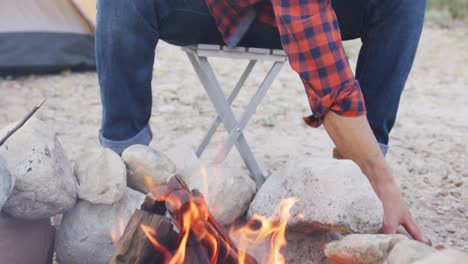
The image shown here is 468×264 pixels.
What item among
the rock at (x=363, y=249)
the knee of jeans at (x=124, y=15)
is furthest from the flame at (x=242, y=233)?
the knee of jeans at (x=124, y=15)

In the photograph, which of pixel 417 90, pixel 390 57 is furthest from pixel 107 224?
pixel 417 90

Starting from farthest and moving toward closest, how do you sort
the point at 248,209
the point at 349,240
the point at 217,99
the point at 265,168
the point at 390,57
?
the point at 265,168 → the point at 217,99 → the point at 390,57 → the point at 248,209 → the point at 349,240

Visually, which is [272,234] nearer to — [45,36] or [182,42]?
[182,42]

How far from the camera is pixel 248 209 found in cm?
206

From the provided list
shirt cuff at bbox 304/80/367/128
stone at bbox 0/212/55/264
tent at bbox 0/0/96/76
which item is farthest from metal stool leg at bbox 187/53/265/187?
tent at bbox 0/0/96/76

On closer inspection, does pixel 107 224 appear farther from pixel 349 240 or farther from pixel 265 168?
pixel 265 168

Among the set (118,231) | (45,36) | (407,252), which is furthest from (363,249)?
(45,36)

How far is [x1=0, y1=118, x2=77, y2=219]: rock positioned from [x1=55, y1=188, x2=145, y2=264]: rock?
0.08 metres

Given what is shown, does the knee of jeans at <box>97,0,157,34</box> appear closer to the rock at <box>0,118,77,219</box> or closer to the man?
the man

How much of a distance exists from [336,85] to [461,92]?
3092 millimetres

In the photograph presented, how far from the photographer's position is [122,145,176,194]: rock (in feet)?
6.52

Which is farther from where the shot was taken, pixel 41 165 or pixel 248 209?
pixel 248 209

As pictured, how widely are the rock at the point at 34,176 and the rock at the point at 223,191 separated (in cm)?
44

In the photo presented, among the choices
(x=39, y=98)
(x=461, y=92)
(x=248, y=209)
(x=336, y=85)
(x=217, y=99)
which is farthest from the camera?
(x=461, y=92)
